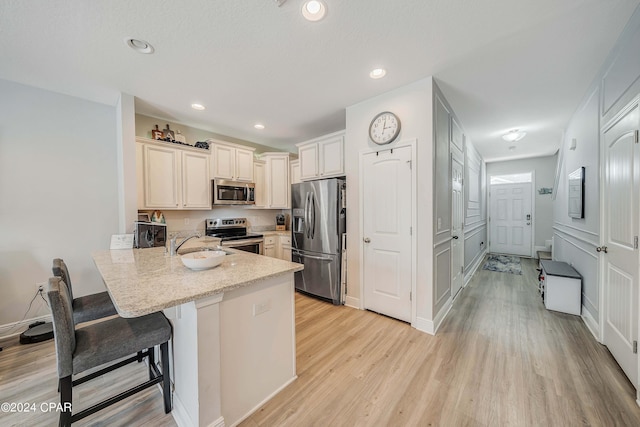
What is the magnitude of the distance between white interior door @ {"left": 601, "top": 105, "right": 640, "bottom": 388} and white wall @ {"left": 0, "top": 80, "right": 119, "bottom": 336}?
5.14 metres

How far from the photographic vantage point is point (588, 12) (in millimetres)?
1619

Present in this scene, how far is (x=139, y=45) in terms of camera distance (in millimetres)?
1905

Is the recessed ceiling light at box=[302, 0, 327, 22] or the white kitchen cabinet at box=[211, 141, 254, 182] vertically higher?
the recessed ceiling light at box=[302, 0, 327, 22]

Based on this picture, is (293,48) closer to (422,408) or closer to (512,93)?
(512,93)

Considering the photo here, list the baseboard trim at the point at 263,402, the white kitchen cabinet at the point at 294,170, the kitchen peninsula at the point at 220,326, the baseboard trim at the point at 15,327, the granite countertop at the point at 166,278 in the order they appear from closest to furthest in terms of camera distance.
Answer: the granite countertop at the point at 166,278, the kitchen peninsula at the point at 220,326, the baseboard trim at the point at 263,402, the baseboard trim at the point at 15,327, the white kitchen cabinet at the point at 294,170

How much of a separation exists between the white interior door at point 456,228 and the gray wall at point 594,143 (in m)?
1.27

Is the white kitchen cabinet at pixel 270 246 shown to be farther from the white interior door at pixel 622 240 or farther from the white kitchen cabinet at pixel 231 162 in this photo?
the white interior door at pixel 622 240

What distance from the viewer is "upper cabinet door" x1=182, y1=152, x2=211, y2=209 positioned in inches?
139

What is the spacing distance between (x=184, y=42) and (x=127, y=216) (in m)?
2.02

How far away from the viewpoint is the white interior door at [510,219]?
6082mm

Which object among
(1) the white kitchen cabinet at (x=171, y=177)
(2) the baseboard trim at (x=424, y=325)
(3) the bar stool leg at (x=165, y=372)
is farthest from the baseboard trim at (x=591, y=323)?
(1) the white kitchen cabinet at (x=171, y=177)

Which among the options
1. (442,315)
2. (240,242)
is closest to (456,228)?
(442,315)

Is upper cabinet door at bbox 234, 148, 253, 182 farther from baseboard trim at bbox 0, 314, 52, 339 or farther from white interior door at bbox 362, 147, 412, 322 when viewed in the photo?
baseboard trim at bbox 0, 314, 52, 339

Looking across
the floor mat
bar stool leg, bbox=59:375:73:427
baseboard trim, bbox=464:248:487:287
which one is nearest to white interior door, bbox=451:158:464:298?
baseboard trim, bbox=464:248:487:287
